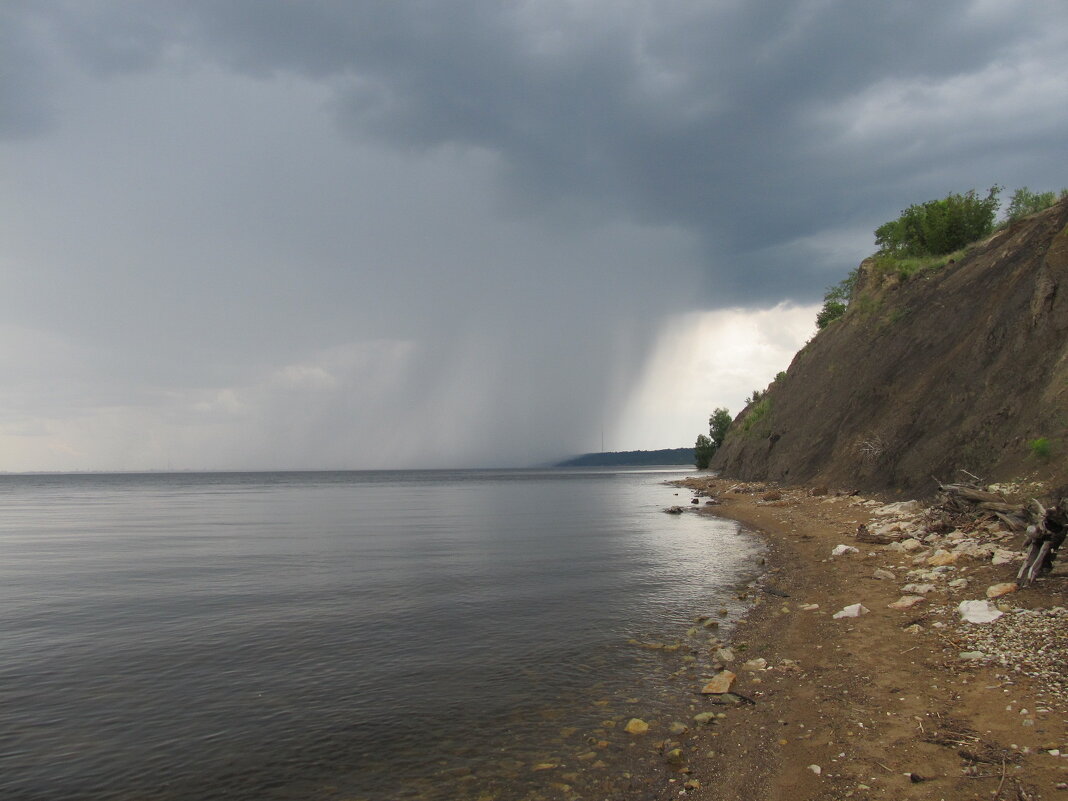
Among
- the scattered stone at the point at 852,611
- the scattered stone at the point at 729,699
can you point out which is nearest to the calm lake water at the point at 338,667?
the scattered stone at the point at 729,699

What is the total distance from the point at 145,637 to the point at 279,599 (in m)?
4.29

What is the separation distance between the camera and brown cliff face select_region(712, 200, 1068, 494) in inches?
976

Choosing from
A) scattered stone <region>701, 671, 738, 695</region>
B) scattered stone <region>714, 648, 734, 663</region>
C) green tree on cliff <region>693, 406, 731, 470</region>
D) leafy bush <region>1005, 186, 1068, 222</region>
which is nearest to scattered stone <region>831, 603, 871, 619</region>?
scattered stone <region>714, 648, 734, 663</region>

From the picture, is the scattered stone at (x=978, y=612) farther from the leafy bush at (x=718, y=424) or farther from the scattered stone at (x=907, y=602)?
the leafy bush at (x=718, y=424)

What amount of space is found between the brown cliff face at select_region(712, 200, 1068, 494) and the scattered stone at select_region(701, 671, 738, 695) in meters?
15.0

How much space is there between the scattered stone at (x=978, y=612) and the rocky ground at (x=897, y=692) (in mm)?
45

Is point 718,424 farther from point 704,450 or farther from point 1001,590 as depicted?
point 1001,590

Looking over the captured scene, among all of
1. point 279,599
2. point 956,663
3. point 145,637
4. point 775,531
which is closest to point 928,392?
point 775,531

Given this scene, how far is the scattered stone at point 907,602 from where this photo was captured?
1368 centimetres

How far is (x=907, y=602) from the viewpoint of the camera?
13805 millimetres

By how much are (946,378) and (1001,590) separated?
24.2m

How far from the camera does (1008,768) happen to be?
6918 millimetres

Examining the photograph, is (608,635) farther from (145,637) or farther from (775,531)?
(775,531)

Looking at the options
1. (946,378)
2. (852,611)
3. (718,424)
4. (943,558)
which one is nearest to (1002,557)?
(943,558)
